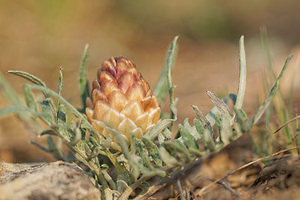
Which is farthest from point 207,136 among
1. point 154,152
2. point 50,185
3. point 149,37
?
point 149,37

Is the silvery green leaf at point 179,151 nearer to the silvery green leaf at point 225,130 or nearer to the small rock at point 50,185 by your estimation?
the silvery green leaf at point 225,130

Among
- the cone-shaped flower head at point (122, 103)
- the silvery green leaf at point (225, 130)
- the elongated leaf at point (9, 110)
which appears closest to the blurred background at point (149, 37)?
the cone-shaped flower head at point (122, 103)

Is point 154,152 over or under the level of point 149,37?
under

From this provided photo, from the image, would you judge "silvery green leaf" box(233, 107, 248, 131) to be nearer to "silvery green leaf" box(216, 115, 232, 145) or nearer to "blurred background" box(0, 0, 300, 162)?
"silvery green leaf" box(216, 115, 232, 145)

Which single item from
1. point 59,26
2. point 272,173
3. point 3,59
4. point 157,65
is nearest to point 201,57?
point 157,65

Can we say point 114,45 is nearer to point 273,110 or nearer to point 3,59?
point 3,59

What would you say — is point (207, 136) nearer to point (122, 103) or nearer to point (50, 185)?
point (122, 103)
